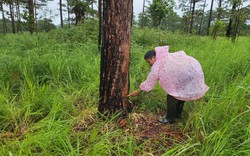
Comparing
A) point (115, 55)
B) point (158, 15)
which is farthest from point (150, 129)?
point (158, 15)

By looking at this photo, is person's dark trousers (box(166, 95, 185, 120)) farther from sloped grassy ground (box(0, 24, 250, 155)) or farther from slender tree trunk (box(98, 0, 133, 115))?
slender tree trunk (box(98, 0, 133, 115))

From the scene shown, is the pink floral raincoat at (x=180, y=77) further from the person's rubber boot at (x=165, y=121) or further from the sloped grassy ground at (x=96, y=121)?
the person's rubber boot at (x=165, y=121)

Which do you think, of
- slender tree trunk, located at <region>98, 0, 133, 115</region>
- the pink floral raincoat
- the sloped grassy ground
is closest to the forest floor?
the sloped grassy ground

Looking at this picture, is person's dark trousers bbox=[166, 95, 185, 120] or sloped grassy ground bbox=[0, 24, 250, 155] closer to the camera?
sloped grassy ground bbox=[0, 24, 250, 155]

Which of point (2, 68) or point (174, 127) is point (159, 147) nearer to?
point (174, 127)

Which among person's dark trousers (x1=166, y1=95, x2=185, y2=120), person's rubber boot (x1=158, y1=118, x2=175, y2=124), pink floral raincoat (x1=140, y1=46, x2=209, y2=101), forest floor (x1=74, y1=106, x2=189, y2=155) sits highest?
pink floral raincoat (x1=140, y1=46, x2=209, y2=101)

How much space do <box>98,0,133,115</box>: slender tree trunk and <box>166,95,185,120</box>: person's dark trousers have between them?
0.44 meters

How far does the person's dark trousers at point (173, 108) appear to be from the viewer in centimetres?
170

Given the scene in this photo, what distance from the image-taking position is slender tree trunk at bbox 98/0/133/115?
4.87ft

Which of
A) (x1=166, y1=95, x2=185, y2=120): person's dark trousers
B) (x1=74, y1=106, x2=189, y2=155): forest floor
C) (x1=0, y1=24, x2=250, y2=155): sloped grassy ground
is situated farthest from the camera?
(x1=166, y1=95, x2=185, y2=120): person's dark trousers

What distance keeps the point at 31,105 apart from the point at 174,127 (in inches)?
58.7

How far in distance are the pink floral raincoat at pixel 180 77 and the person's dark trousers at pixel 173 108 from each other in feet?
0.37

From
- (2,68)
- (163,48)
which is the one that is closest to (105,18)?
(163,48)

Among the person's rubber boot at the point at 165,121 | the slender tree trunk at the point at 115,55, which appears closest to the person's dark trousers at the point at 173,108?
the person's rubber boot at the point at 165,121
